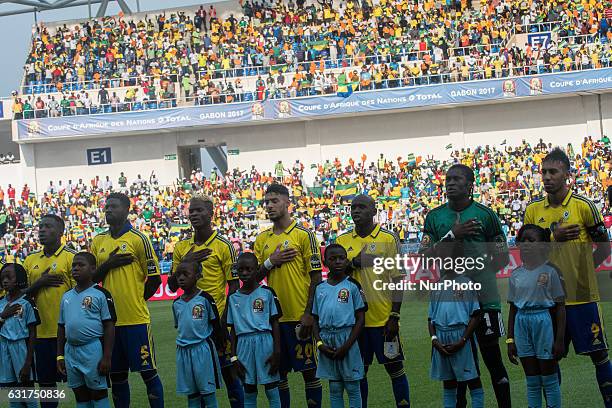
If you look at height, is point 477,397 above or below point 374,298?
below

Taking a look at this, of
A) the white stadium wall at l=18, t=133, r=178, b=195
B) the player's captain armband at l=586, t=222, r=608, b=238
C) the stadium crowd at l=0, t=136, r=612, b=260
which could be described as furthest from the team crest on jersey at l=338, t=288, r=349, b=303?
the white stadium wall at l=18, t=133, r=178, b=195

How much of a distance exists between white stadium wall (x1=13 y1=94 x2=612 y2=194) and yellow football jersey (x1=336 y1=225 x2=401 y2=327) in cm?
2992

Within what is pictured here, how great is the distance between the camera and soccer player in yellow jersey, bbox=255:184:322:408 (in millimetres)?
8391

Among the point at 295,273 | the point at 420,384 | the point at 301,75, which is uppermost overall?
the point at 301,75

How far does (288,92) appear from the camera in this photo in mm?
37688

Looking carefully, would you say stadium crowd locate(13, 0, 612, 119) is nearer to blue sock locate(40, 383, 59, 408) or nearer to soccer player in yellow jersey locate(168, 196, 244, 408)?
soccer player in yellow jersey locate(168, 196, 244, 408)

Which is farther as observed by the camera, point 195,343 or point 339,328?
point 195,343

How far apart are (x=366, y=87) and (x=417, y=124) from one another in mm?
3009

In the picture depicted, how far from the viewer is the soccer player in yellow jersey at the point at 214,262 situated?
8672 millimetres

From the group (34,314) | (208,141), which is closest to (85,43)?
(208,141)

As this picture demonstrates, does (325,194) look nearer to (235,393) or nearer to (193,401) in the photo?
(235,393)

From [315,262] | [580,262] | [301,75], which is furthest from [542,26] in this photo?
[580,262]

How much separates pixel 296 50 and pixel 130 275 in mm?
31738
